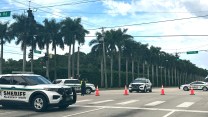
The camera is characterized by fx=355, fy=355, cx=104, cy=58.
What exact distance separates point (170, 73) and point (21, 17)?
113 metres

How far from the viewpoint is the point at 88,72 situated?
265 feet

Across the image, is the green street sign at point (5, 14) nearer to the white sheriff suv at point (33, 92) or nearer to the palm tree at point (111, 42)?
the white sheriff suv at point (33, 92)

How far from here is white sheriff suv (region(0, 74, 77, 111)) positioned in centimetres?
1579

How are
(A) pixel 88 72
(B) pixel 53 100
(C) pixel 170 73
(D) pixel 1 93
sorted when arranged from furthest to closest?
(C) pixel 170 73, (A) pixel 88 72, (D) pixel 1 93, (B) pixel 53 100

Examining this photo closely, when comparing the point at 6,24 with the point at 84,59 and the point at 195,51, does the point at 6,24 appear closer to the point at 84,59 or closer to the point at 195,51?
the point at 195,51

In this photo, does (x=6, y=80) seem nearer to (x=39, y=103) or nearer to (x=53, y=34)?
(x=39, y=103)

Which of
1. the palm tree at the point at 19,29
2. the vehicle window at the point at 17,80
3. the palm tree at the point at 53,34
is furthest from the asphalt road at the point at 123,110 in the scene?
the palm tree at the point at 53,34

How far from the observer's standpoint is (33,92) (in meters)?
16.0

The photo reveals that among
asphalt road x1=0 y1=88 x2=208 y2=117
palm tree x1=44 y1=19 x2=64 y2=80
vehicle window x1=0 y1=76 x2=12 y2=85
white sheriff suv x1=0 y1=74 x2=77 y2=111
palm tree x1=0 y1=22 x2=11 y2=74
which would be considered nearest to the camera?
asphalt road x1=0 y1=88 x2=208 y2=117

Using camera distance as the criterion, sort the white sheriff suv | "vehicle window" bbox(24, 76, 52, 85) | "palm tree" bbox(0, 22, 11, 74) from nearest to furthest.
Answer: the white sheriff suv → "vehicle window" bbox(24, 76, 52, 85) → "palm tree" bbox(0, 22, 11, 74)

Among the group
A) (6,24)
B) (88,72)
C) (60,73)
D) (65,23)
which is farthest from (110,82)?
(6,24)

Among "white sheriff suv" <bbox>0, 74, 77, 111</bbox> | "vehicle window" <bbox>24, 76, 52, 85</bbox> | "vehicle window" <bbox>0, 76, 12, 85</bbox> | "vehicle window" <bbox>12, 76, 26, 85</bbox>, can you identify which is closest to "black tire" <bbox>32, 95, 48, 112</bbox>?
"white sheriff suv" <bbox>0, 74, 77, 111</bbox>

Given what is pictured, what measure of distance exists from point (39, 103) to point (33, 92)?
57cm

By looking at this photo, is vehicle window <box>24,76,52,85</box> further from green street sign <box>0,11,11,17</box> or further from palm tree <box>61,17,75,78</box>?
palm tree <box>61,17,75,78</box>
